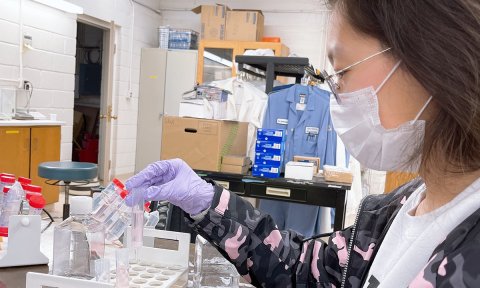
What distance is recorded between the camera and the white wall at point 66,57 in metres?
4.25

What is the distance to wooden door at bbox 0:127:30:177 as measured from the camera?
3.54 metres

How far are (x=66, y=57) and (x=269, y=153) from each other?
10.7 ft

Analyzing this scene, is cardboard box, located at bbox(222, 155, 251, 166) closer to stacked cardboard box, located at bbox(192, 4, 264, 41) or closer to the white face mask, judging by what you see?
the white face mask

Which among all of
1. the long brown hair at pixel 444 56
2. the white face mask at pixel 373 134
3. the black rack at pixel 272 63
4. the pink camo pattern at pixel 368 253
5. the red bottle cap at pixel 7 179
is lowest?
the pink camo pattern at pixel 368 253

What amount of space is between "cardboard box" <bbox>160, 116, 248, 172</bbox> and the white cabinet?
3.26 m

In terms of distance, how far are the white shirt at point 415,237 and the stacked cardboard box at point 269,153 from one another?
1971 mm

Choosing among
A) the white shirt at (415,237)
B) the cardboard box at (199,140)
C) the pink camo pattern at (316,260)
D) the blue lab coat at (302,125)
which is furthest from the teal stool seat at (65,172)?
the white shirt at (415,237)

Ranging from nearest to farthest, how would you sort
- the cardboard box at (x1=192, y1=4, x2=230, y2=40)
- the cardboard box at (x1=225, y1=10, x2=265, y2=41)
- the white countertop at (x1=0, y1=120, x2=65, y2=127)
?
the white countertop at (x1=0, y1=120, x2=65, y2=127)
the cardboard box at (x1=225, y1=10, x2=265, y2=41)
the cardboard box at (x1=192, y1=4, x2=230, y2=40)

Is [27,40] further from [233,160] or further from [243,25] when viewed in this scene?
[233,160]

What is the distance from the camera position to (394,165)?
0.83 m

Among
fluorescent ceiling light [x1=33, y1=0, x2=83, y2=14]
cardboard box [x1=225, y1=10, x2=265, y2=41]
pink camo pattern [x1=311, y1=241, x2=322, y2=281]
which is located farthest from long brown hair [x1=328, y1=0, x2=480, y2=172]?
cardboard box [x1=225, y1=10, x2=265, y2=41]

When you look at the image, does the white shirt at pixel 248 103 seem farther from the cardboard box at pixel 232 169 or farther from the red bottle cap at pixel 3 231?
the red bottle cap at pixel 3 231

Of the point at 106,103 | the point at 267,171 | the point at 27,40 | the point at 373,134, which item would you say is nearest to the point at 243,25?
the point at 106,103

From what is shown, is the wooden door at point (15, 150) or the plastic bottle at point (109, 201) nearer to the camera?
the plastic bottle at point (109, 201)
